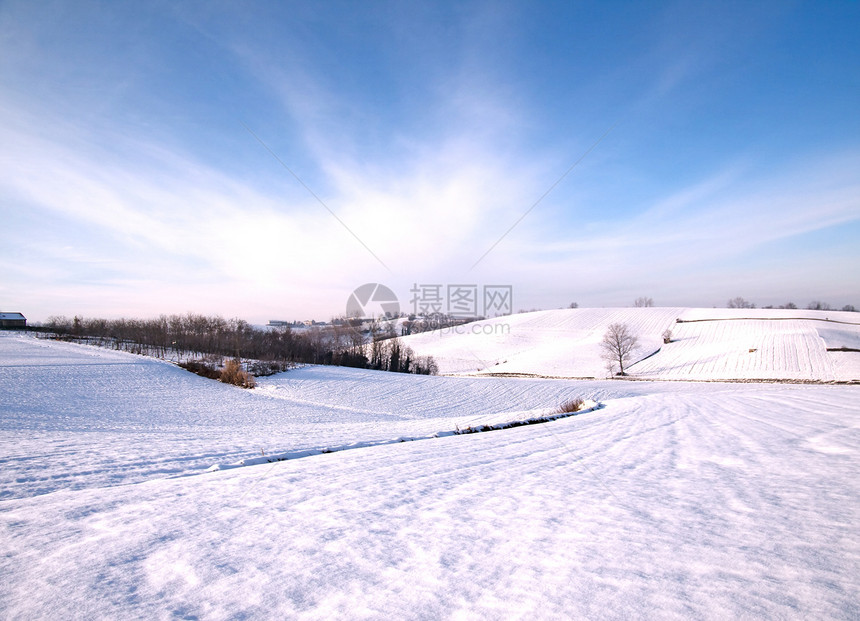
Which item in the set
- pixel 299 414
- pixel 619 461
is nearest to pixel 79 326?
pixel 299 414

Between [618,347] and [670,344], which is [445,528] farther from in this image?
[670,344]

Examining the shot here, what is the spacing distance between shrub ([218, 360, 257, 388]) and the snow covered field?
76.9 ft

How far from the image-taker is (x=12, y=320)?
86.2m

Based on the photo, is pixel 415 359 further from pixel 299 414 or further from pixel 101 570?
pixel 101 570

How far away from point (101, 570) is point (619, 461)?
6.07 metres

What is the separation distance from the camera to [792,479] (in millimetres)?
4359

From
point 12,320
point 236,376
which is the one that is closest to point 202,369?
point 236,376

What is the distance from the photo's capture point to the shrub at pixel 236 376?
29641 millimetres

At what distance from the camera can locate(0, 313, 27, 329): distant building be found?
8316 cm

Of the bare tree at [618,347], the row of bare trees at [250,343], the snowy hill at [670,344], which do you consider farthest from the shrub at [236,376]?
the bare tree at [618,347]

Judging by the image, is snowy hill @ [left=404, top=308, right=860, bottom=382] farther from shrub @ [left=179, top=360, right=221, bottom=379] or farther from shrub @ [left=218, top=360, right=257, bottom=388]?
shrub @ [left=179, top=360, right=221, bottom=379]

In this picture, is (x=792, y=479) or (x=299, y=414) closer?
(x=792, y=479)

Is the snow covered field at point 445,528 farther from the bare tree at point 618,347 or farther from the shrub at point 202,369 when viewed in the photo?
the bare tree at point 618,347

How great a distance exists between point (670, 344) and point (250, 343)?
2500 inches
